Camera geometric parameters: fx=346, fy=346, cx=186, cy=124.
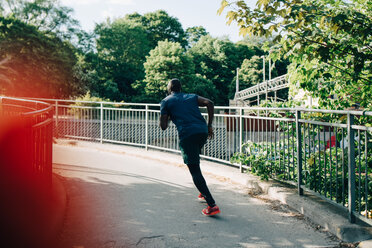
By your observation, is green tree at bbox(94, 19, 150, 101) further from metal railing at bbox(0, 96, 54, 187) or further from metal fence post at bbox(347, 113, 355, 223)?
metal fence post at bbox(347, 113, 355, 223)

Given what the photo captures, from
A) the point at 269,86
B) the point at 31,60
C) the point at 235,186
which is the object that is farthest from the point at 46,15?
the point at 235,186

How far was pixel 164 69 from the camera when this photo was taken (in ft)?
153

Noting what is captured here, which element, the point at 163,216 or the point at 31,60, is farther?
the point at 31,60

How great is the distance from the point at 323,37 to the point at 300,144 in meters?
1.57

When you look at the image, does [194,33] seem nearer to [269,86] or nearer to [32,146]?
[269,86]

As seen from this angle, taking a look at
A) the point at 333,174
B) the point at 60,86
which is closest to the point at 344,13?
the point at 333,174

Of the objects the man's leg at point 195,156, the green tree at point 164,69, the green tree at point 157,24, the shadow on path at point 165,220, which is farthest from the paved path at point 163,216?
the green tree at point 157,24

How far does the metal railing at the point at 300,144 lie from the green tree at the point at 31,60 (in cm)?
3080

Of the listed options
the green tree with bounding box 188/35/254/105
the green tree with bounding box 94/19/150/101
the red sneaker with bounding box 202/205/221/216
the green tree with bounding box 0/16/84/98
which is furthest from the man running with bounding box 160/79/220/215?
the green tree with bounding box 188/35/254/105

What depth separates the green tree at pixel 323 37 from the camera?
4.52 meters

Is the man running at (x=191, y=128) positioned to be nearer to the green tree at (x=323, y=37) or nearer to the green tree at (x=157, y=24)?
the green tree at (x=323, y=37)

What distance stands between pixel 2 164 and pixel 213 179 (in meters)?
4.07

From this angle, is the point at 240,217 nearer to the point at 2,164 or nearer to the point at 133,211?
the point at 133,211

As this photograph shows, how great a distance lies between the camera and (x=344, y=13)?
4.43 meters
